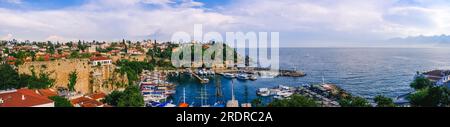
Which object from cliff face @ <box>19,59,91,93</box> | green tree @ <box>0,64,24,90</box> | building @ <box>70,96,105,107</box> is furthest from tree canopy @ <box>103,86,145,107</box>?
cliff face @ <box>19,59,91,93</box>

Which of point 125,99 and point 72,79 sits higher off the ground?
point 72,79

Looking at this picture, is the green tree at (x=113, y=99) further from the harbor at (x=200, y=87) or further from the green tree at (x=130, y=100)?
the harbor at (x=200, y=87)

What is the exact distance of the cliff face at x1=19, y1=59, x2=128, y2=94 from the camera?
7.18 m

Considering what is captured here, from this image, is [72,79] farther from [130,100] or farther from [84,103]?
[130,100]

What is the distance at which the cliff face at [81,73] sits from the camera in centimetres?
718

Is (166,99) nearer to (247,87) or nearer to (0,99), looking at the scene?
(247,87)

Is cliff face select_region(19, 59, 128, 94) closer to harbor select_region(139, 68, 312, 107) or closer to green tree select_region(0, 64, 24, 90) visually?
green tree select_region(0, 64, 24, 90)

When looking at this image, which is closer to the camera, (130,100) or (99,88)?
(130,100)

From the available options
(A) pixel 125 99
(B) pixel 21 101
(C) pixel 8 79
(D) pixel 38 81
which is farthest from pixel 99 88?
(B) pixel 21 101

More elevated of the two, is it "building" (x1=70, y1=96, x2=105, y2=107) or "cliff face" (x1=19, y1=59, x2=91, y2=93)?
"cliff face" (x1=19, y1=59, x2=91, y2=93)

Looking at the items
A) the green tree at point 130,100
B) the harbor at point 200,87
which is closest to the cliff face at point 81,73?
the harbor at point 200,87

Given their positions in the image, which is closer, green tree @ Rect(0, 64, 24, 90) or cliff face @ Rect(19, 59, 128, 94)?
green tree @ Rect(0, 64, 24, 90)

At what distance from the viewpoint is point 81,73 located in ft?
24.9
